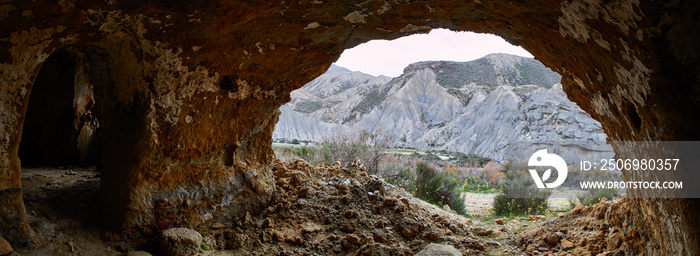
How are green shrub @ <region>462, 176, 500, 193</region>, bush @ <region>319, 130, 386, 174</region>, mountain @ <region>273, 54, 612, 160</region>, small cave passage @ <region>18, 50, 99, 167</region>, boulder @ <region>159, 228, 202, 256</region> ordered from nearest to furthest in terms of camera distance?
boulder @ <region>159, 228, 202, 256</region> → small cave passage @ <region>18, 50, 99, 167</region> → bush @ <region>319, 130, 386, 174</region> → green shrub @ <region>462, 176, 500, 193</region> → mountain @ <region>273, 54, 612, 160</region>

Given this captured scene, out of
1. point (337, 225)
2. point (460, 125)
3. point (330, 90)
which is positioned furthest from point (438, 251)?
point (330, 90)

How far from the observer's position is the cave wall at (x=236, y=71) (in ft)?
6.25

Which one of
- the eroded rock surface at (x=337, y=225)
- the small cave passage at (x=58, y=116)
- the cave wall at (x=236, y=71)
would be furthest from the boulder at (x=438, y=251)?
the small cave passage at (x=58, y=116)

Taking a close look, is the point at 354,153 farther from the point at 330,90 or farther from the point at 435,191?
the point at 330,90

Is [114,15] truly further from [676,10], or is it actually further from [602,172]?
[602,172]

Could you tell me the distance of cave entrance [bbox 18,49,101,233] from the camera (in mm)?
4516

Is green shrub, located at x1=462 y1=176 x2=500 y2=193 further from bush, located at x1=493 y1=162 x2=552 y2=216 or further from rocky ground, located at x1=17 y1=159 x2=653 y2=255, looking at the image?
rocky ground, located at x1=17 y1=159 x2=653 y2=255

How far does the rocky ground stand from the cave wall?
239mm

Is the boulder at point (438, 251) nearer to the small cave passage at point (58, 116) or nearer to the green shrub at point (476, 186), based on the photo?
the small cave passage at point (58, 116)

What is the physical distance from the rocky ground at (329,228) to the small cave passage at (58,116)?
1.45ft

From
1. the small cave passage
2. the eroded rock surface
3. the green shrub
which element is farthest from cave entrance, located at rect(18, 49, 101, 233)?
the green shrub

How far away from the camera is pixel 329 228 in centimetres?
411

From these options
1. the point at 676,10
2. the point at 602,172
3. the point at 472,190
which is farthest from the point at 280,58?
the point at 602,172

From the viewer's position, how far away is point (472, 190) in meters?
11.8
